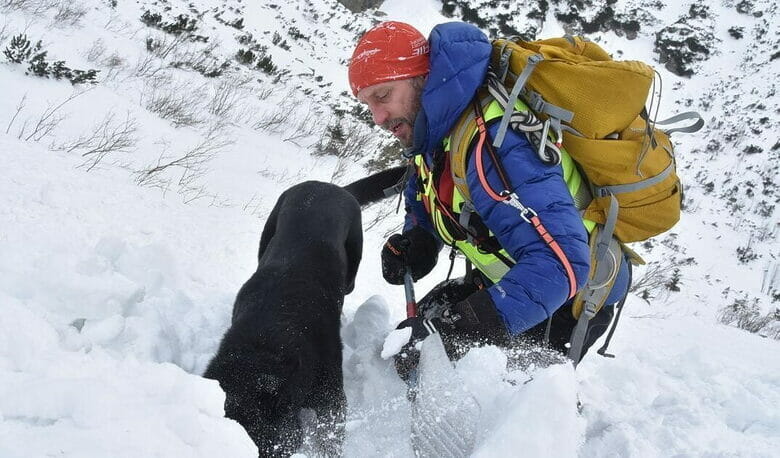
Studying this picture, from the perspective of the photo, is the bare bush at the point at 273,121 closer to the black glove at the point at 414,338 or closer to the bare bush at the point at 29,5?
the bare bush at the point at 29,5

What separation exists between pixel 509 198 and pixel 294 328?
0.82m

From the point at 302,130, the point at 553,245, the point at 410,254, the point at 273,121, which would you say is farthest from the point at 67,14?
the point at 553,245

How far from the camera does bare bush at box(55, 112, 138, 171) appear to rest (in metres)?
2.89

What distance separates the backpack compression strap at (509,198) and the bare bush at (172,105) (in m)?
3.85

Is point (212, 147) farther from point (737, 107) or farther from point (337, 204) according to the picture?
point (737, 107)

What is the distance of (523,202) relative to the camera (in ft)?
5.01

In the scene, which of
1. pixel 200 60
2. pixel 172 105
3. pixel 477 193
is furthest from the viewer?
pixel 200 60

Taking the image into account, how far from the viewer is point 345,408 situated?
5.98 ft

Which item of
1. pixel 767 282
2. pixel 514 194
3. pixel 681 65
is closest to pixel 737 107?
pixel 681 65

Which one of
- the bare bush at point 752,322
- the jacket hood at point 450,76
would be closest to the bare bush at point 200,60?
the jacket hood at point 450,76

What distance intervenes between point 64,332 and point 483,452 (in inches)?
46.9

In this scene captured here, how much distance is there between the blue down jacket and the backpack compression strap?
1cm

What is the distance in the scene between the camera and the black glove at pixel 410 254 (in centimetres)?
246

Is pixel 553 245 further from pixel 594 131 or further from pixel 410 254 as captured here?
pixel 410 254
